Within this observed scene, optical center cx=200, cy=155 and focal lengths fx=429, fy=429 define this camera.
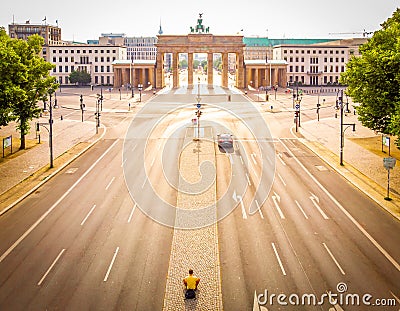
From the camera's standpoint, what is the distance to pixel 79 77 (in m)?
155

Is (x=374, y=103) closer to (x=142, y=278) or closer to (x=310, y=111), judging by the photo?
(x=142, y=278)

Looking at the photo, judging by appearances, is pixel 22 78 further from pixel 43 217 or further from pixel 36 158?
pixel 43 217

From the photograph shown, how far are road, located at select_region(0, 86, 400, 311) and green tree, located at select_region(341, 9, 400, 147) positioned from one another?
23.8 feet

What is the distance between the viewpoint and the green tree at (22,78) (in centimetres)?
4394

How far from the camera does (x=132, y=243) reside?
27.0 meters

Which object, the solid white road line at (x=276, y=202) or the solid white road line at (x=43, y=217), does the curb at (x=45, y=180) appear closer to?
the solid white road line at (x=43, y=217)

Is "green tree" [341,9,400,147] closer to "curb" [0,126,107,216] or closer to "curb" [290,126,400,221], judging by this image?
"curb" [290,126,400,221]

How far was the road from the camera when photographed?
21453 mm

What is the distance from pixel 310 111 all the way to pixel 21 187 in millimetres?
71240

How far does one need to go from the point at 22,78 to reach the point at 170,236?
28.3 meters

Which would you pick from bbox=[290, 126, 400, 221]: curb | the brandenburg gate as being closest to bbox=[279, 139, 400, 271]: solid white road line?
bbox=[290, 126, 400, 221]: curb

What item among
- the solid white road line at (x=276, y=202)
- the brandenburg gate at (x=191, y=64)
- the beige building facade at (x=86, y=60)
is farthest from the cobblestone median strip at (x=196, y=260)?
the beige building facade at (x=86, y=60)

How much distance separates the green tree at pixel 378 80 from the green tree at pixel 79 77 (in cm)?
12482

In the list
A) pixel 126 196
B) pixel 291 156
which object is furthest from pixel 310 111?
pixel 126 196
